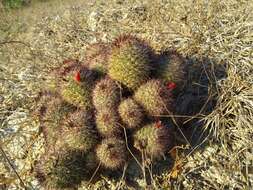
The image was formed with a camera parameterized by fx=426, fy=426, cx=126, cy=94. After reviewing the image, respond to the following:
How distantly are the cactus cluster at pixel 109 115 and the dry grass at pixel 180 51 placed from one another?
0.35 m

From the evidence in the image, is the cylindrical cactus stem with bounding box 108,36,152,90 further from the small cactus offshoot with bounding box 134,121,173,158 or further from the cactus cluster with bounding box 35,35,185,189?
the small cactus offshoot with bounding box 134,121,173,158

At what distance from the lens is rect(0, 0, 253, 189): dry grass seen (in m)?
3.48

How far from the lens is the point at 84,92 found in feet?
11.1

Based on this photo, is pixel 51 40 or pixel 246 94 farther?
pixel 51 40

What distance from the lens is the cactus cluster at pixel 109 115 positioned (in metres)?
3.21

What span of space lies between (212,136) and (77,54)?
2.15 metres

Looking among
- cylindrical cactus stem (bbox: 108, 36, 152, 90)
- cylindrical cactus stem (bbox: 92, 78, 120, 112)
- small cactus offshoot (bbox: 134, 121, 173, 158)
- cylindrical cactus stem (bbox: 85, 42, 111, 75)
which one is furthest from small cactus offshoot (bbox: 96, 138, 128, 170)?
cylindrical cactus stem (bbox: 85, 42, 111, 75)

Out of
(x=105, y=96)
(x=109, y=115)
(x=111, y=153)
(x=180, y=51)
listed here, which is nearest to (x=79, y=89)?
(x=105, y=96)

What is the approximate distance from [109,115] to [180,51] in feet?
5.13

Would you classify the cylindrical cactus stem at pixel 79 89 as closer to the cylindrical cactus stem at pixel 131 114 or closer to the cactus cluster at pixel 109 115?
the cactus cluster at pixel 109 115

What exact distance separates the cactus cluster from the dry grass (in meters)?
0.35

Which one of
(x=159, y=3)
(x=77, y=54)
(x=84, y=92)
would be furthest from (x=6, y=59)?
(x=84, y=92)

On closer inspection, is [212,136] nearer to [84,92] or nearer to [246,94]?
[246,94]

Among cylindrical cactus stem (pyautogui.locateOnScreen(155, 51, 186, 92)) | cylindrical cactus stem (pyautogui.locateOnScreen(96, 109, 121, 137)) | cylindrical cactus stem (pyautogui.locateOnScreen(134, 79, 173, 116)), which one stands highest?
cylindrical cactus stem (pyautogui.locateOnScreen(155, 51, 186, 92))
